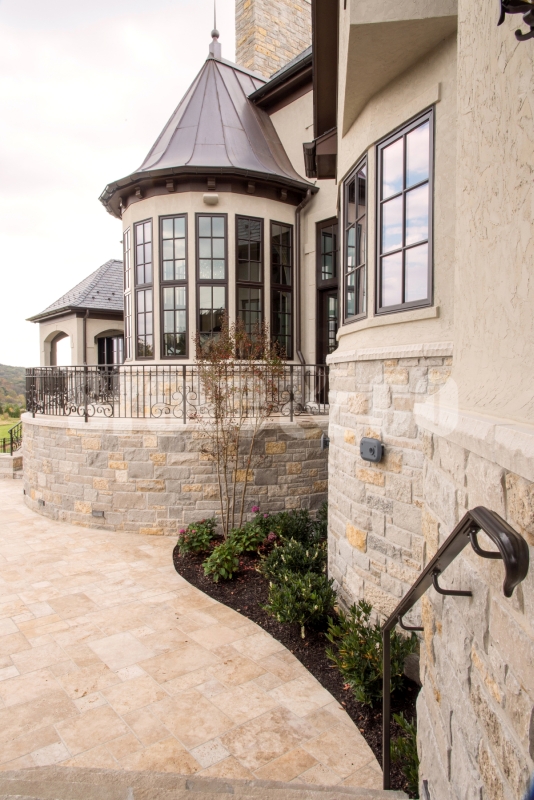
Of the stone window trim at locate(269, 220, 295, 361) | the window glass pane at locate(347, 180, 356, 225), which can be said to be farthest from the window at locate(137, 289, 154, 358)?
the window glass pane at locate(347, 180, 356, 225)

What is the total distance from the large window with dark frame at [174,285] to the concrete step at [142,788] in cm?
755

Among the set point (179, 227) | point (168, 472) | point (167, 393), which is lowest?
point (168, 472)

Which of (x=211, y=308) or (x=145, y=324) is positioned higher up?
(x=211, y=308)

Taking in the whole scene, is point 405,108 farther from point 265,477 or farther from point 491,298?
point 265,477

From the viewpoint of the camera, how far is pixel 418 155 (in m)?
4.12

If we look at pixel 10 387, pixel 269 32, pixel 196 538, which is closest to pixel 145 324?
pixel 196 538

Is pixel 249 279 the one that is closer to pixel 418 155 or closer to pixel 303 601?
pixel 418 155

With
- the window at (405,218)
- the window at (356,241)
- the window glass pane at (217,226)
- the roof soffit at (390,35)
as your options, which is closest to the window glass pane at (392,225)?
the window at (405,218)

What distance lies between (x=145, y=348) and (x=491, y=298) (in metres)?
8.77

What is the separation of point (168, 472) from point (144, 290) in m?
3.95

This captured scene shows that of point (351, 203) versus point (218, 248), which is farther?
point (218, 248)

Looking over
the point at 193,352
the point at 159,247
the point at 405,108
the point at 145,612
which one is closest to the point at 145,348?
the point at 193,352

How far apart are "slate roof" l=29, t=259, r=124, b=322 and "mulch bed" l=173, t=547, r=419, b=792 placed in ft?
30.2

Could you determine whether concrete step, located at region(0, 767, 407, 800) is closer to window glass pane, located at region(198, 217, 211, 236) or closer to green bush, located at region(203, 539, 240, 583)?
green bush, located at region(203, 539, 240, 583)
